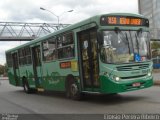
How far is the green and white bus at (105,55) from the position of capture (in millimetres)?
12750

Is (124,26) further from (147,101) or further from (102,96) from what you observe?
(102,96)

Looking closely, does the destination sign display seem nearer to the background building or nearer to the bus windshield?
the bus windshield

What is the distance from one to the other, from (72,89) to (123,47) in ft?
10.9

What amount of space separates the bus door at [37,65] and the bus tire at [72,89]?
4.06 metres

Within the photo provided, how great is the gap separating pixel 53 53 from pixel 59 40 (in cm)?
104

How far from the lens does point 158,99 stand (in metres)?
13.6

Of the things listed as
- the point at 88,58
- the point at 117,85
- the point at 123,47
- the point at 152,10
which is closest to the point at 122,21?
the point at 123,47

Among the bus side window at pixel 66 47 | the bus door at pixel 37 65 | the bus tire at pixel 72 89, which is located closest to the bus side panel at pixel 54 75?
the bus tire at pixel 72 89

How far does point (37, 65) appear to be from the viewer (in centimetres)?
2006

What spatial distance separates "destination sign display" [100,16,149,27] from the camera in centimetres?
1300

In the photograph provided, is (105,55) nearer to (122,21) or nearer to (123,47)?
(123,47)

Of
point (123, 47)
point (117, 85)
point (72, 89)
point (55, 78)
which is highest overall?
point (123, 47)

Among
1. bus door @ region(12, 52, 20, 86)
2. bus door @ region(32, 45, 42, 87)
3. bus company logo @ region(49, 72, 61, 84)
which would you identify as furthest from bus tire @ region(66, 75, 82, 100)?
Result: bus door @ region(12, 52, 20, 86)

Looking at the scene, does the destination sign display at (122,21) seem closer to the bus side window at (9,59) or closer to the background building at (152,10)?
the bus side window at (9,59)
